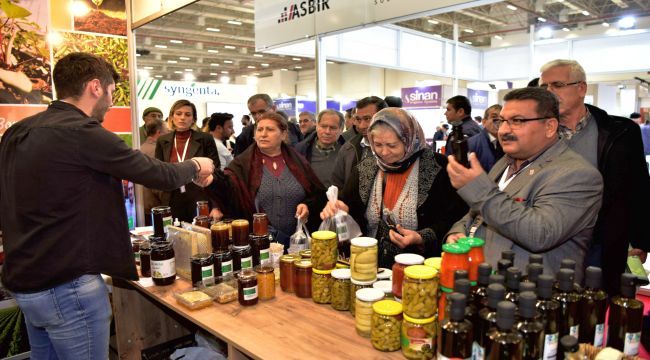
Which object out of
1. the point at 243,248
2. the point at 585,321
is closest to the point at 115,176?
the point at 243,248

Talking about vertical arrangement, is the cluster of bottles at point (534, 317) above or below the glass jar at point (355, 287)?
above

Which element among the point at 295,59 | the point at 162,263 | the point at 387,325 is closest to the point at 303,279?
the point at 387,325

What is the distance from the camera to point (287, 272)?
1895mm

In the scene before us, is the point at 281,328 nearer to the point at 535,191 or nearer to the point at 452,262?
the point at 452,262

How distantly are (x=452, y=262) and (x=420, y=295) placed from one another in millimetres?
133

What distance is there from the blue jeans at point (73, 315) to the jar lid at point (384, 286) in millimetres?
1118

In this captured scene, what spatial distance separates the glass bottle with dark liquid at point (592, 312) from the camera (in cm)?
117

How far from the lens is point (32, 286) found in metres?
1.71

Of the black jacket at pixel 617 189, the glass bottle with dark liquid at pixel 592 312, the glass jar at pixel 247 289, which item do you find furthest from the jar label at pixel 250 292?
the black jacket at pixel 617 189

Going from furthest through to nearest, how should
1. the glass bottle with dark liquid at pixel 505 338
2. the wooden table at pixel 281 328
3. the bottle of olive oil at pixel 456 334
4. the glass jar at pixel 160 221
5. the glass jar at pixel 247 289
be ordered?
the glass jar at pixel 160 221 < the glass jar at pixel 247 289 < the wooden table at pixel 281 328 < the bottle of olive oil at pixel 456 334 < the glass bottle with dark liquid at pixel 505 338

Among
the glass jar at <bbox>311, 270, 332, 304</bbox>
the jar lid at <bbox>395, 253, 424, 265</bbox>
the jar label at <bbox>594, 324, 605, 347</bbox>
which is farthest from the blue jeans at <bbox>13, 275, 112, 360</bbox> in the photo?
the jar label at <bbox>594, 324, 605, 347</bbox>

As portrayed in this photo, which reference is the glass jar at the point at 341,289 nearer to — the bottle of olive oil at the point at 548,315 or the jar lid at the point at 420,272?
the jar lid at the point at 420,272

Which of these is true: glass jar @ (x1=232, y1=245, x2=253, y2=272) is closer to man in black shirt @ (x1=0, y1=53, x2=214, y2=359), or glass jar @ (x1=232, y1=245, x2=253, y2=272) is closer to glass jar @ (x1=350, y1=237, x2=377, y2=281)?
man in black shirt @ (x1=0, y1=53, x2=214, y2=359)

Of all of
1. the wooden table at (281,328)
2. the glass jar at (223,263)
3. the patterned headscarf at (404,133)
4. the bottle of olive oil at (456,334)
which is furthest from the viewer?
the patterned headscarf at (404,133)
